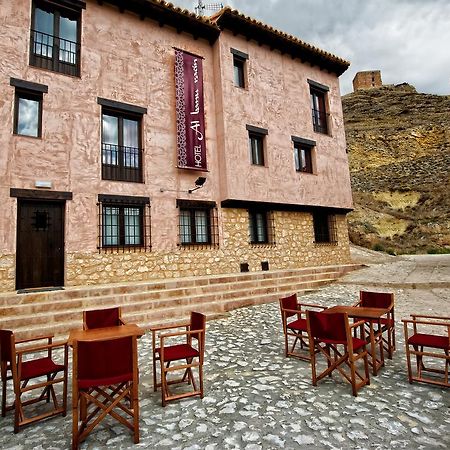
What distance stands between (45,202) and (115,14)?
22.0 ft

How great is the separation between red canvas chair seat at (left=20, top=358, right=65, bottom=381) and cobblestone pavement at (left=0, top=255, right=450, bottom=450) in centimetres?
47

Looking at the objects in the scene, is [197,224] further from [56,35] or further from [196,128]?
[56,35]

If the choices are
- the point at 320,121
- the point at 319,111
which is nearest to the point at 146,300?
the point at 320,121

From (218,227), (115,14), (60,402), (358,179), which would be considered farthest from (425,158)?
(60,402)

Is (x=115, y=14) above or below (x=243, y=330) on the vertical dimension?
above

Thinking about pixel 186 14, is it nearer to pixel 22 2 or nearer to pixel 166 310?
pixel 22 2

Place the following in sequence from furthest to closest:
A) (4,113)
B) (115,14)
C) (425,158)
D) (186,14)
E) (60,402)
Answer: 1. (425,158)
2. (186,14)
3. (115,14)
4. (4,113)
5. (60,402)

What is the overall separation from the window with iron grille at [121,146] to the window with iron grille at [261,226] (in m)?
4.64

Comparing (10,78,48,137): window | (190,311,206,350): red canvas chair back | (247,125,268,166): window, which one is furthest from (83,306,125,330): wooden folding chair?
(247,125,268,166): window

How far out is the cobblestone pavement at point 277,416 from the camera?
8.96 feet

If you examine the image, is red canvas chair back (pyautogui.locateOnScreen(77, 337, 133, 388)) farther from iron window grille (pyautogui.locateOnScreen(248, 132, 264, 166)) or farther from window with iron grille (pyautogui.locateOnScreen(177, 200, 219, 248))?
iron window grille (pyautogui.locateOnScreen(248, 132, 264, 166))

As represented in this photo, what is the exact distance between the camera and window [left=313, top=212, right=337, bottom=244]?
46.9 ft

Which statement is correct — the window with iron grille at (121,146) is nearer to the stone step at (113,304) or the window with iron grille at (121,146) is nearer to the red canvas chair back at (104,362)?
the stone step at (113,304)

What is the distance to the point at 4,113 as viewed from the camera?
27.2ft
